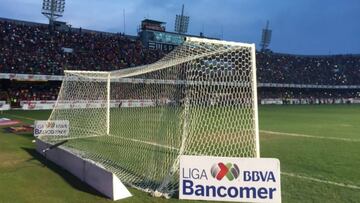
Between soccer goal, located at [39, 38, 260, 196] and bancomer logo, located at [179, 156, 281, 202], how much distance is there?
0.52 metres

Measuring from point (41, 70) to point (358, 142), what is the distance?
35.4 metres

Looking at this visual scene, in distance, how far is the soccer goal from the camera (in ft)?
27.7

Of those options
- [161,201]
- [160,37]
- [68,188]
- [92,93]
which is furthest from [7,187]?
[160,37]

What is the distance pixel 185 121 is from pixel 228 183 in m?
1.73

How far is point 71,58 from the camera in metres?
49.1

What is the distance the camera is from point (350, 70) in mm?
93938

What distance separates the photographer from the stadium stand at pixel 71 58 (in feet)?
143

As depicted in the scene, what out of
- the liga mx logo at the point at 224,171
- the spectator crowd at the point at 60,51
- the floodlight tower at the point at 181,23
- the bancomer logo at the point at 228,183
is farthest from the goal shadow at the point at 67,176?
the floodlight tower at the point at 181,23

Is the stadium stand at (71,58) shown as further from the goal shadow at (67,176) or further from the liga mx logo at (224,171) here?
A: the liga mx logo at (224,171)

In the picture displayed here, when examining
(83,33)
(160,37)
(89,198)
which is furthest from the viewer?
(160,37)

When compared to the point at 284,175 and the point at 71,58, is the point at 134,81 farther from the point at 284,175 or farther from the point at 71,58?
the point at 71,58

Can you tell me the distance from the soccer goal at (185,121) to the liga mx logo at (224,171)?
1.93 feet

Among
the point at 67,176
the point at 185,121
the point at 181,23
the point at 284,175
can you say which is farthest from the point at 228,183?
the point at 181,23

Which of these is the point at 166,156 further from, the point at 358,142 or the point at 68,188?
the point at 358,142
